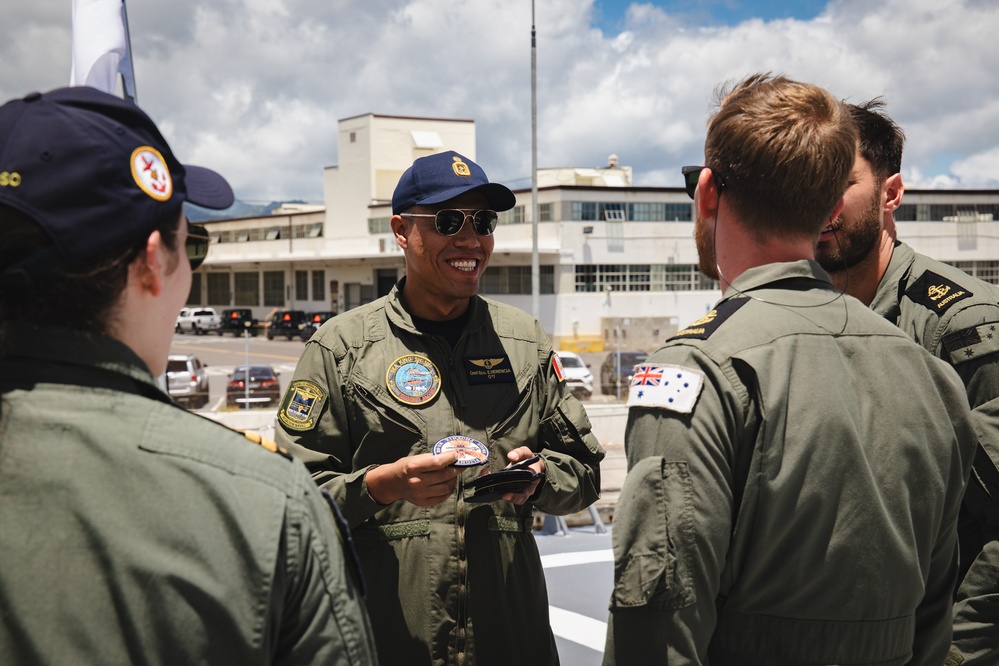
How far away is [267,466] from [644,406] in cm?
75

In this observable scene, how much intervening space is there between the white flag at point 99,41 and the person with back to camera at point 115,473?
133 inches

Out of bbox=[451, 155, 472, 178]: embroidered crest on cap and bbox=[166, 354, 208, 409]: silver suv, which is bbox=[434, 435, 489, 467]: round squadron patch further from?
bbox=[166, 354, 208, 409]: silver suv

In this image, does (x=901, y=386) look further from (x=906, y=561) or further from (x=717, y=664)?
(x=717, y=664)

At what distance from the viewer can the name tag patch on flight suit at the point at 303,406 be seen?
270 cm

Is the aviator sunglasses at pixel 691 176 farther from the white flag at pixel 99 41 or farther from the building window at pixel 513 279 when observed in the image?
the building window at pixel 513 279

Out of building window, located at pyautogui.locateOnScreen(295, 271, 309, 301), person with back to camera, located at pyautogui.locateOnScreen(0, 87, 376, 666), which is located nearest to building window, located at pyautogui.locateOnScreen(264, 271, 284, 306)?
building window, located at pyautogui.locateOnScreen(295, 271, 309, 301)

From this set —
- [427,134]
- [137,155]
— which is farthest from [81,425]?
[427,134]

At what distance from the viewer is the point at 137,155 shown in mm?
1261

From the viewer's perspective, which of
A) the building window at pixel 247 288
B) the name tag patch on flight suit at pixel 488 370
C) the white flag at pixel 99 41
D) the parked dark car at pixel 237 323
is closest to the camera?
the name tag patch on flight suit at pixel 488 370

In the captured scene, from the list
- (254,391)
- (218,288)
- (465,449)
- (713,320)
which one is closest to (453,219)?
(465,449)

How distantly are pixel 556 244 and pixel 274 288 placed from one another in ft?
73.8

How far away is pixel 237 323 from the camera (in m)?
48.4

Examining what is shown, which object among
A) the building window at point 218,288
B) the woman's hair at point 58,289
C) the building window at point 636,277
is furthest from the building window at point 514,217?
the woman's hair at point 58,289

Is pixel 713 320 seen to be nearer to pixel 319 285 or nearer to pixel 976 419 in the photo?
pixel 976 419
